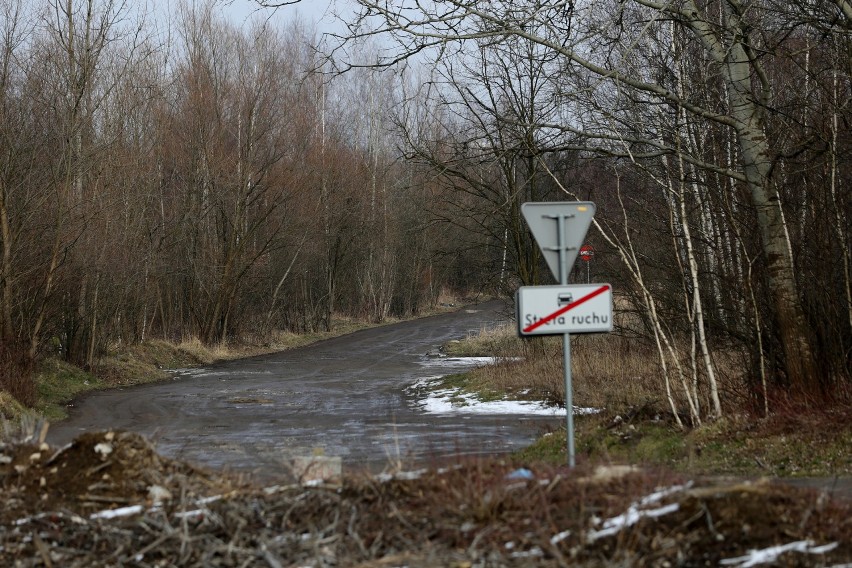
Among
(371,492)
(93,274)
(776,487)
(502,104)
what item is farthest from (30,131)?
(776,487)

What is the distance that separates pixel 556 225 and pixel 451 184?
1574 cm

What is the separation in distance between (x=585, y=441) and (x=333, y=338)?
3322cm

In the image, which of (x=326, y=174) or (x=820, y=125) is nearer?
(x=820, y=125)

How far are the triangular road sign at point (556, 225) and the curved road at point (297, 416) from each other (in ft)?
6.83

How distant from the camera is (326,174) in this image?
48.8 meters

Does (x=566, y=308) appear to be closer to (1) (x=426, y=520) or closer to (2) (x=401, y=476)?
(2) (x=401, y=476)

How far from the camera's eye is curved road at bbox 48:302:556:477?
13.7 m

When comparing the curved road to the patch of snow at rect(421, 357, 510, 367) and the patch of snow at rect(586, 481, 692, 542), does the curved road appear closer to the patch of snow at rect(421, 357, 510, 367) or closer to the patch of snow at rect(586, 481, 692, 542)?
the patch of snow at rect(421, 357, 510, 367)

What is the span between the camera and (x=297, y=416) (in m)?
19.2

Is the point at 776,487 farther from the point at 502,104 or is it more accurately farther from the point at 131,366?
the point at 131,366

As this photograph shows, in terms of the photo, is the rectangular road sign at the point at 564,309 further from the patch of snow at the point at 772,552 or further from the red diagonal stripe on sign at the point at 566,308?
the patch of snow at the point at 772,552

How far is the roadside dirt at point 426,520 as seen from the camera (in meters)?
5.30

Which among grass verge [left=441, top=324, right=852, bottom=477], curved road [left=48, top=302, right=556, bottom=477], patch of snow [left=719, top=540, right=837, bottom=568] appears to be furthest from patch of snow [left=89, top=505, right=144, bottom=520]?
patch of snow [left=719, top=540, right=837, bottom=568]

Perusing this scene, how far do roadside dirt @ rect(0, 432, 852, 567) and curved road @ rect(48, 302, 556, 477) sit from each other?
2.50 ft
